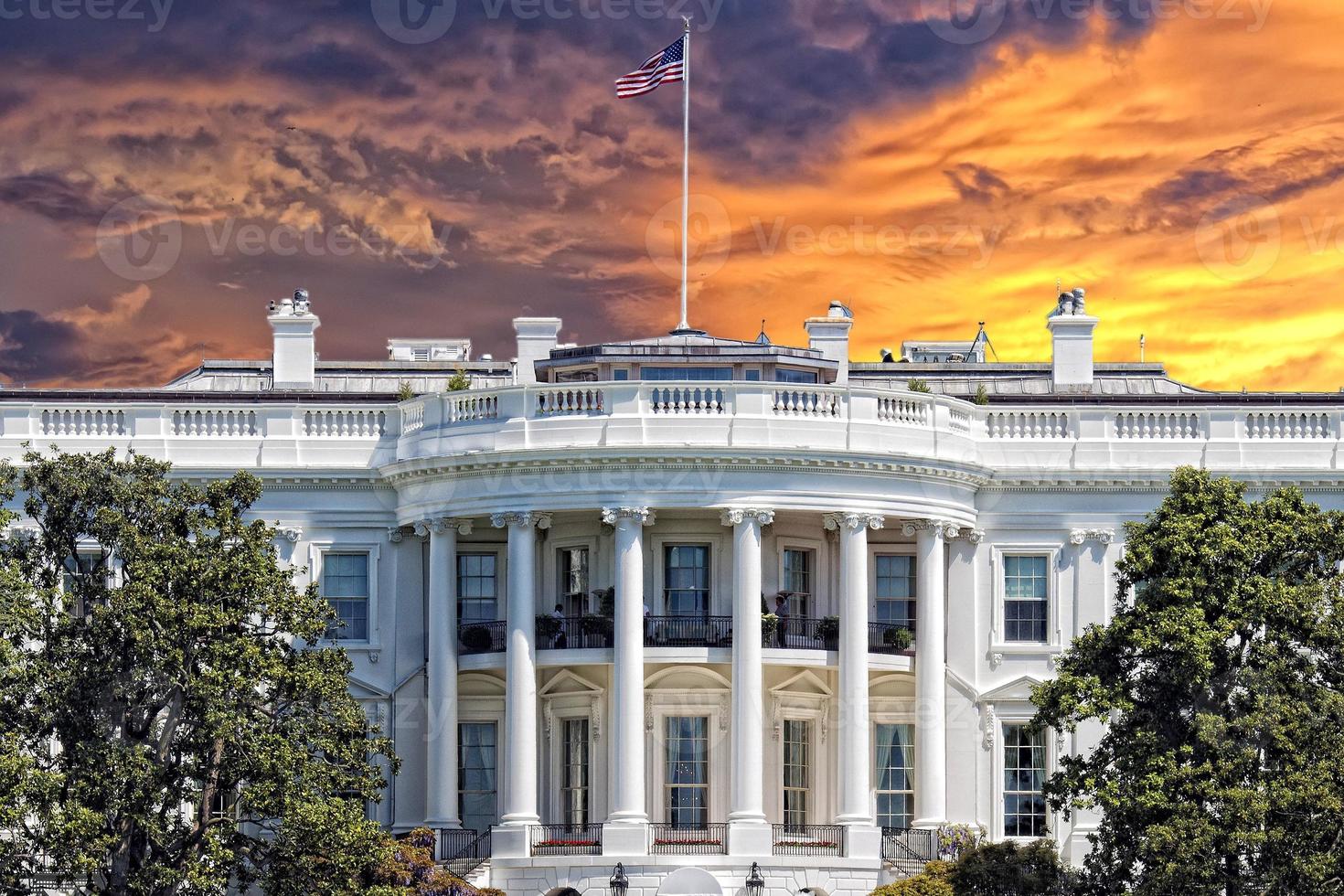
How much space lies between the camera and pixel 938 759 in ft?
227

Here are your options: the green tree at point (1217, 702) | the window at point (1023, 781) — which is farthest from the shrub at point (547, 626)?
the green tree at point (1217, 702)

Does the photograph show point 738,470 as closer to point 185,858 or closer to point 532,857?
point 532,857

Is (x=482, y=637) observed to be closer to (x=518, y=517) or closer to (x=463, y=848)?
(x=518, y=517)

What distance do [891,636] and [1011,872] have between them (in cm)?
976

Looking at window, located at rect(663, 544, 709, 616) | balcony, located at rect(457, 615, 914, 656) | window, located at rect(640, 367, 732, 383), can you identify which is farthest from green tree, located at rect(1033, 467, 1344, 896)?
window, located at rect(640, 367, 732, 383)

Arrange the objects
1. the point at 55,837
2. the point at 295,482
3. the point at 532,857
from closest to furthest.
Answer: the point at 55,837 < the point at 532,857 < the point at 295,482

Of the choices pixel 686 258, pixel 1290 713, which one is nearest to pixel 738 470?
pixel 686 258

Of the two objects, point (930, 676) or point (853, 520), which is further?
point (930, 676)

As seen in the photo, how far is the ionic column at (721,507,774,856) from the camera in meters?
66.2

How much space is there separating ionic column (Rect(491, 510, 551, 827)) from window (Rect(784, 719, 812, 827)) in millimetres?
5937

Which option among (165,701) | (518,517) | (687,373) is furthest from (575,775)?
(165,701)

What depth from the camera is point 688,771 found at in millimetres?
69500

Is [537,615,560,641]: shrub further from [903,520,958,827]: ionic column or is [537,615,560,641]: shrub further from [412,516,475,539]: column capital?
[903,520,958,827]: ionic column

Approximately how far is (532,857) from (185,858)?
927cm
